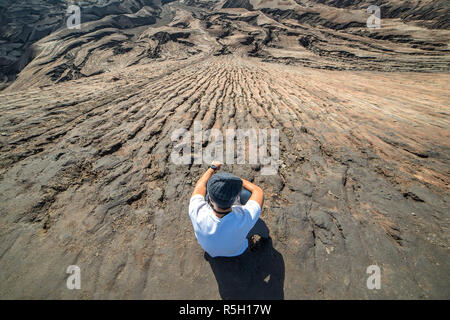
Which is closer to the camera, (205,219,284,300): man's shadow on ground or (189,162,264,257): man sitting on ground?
(189,162,264,257): man sitting on ground

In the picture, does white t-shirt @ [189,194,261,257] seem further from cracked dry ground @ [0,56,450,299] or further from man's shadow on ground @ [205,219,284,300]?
cracked dry ground @ [0,56,450,299]

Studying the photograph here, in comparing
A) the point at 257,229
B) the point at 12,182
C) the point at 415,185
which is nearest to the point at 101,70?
the point at 12,182

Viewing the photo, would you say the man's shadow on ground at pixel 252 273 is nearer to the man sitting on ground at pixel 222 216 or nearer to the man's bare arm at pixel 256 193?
the man sitting on ground at pixel 222 216

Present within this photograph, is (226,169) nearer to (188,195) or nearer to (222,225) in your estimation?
(188,195)

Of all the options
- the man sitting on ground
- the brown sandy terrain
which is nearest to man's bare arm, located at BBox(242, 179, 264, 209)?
the man sitting on ground

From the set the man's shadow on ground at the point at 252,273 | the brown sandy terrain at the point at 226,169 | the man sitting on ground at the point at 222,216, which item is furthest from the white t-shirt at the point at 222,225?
the brown sandy terrain at the point at 226,169

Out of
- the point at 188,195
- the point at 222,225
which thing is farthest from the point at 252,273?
the point at 188,195
